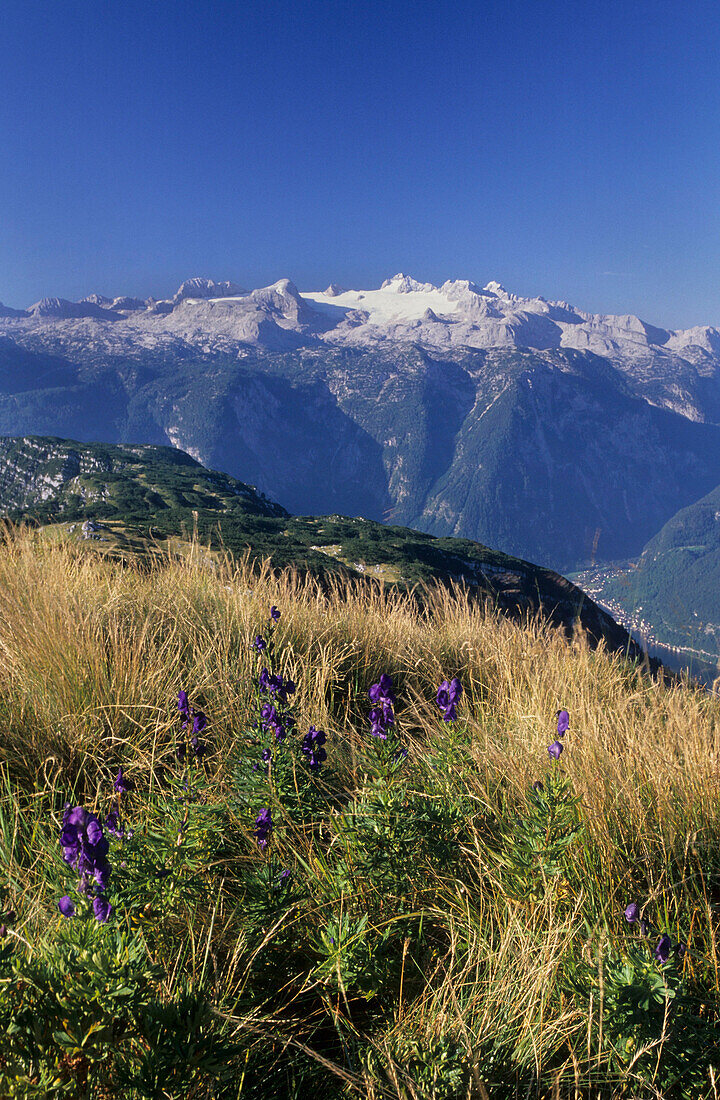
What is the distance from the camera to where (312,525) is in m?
60.2

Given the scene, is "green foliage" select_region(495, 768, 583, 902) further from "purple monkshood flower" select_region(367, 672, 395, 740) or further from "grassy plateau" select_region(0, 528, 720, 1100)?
"purple monkshood flower" select_region(367, 672, 395, 740)

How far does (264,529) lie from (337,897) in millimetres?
40926

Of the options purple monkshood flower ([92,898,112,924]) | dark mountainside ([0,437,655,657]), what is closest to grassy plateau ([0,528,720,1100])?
purple monkshood flower ([92,898,112,924])

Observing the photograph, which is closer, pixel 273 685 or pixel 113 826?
pixel 113 826

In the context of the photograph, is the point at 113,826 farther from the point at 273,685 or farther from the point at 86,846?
the point at 273,685

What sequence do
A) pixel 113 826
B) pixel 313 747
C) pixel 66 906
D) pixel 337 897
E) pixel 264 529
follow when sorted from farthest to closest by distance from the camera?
pixel 264 529 < pixel 313 747 < pixel 337 897 < pixel 113 826 < pixel 66 906

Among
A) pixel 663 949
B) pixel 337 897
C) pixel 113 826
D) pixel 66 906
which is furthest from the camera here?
pixel 337 897

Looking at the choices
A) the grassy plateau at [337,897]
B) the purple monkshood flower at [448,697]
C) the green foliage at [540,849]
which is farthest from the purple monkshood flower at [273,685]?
the green foliage at [540,849]

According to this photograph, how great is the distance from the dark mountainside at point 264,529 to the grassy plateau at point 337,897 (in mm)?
5386

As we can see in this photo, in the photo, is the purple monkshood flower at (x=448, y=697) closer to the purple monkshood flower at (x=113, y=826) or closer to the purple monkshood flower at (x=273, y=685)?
the purple monkshood flower at (x=273, y=685)

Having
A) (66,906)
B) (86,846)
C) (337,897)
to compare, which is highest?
(86,846)

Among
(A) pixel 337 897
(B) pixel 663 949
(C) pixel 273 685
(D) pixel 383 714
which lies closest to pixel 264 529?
(C) pixel 273 685

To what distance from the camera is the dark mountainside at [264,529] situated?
1119 inches

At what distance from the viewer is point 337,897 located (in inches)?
90.8
